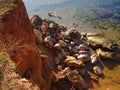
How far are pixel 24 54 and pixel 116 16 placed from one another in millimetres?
43743

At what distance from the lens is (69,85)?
79.9 ft

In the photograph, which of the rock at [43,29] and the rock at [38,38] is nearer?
the rock at [38,38]

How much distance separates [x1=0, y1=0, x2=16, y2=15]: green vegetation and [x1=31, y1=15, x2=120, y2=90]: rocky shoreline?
8080mm

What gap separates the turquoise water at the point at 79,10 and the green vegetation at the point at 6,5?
28930 millimetres

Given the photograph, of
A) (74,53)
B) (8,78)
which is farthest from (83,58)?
(8,78)

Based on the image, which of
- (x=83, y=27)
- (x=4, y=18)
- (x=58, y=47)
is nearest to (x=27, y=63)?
(x=4, y=18)

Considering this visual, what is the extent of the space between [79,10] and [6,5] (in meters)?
46.9

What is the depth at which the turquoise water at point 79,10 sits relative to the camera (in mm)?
54375

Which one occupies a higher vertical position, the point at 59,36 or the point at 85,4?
the point at 59,36

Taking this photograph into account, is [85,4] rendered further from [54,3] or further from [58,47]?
[58,47]

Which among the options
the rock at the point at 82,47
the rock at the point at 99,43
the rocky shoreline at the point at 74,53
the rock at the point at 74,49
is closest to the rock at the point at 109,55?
the rocky shoreline at the point at 74,53

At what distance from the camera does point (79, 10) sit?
63.9 m

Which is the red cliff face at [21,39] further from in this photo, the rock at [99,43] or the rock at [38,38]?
the rock at [99,43]

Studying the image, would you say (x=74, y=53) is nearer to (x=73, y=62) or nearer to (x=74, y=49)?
(x=74, y=49)
